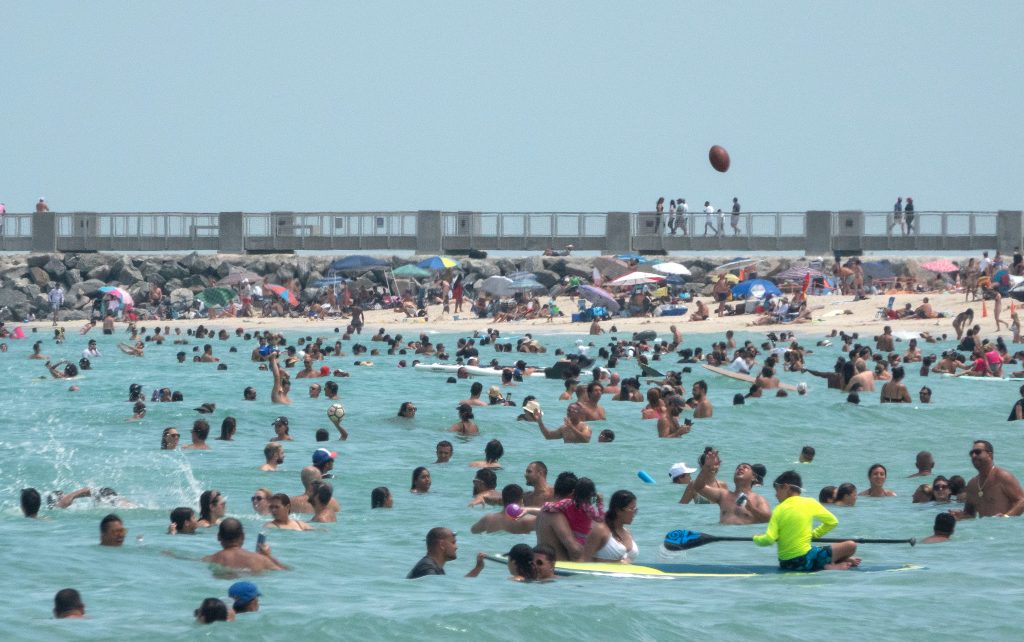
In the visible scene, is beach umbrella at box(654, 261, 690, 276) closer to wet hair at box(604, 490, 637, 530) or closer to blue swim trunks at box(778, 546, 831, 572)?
blue swim trunks at box(778, 546, 831, 572)

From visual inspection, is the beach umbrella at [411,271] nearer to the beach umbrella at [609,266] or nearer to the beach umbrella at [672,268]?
the beach umbrella at [609,266]

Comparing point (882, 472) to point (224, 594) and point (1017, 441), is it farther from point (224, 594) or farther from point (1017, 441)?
point (224, 594)

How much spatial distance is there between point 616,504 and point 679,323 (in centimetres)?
3235

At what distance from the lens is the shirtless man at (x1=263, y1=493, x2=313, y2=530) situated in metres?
14.1

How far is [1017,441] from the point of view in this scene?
2086cm

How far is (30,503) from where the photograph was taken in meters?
15.1

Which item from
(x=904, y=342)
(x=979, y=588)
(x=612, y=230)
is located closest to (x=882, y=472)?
(x=979, y=588)

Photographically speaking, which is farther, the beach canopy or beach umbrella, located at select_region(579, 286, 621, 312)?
the beach canopy

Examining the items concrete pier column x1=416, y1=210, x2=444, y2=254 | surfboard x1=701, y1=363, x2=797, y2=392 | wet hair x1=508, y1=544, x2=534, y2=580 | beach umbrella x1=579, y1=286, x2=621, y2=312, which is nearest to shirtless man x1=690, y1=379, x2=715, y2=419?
surfboard x1=701, y1=363, x2=797, y2=392

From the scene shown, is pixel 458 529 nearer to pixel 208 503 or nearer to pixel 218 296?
pixel 208 503

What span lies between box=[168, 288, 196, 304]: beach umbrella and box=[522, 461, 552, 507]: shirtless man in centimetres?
3935

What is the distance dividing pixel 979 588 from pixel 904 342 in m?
27.2

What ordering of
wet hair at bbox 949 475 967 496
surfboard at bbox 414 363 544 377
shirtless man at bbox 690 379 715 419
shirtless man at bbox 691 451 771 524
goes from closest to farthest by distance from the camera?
shirtless man at bbox 691 451 771 524
wet hair at bbox 949 475 967 496
shirtless man at bbox 690 379 715 419
surfboard at bbox 414 363 544 377

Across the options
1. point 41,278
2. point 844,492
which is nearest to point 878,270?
point 41,278
